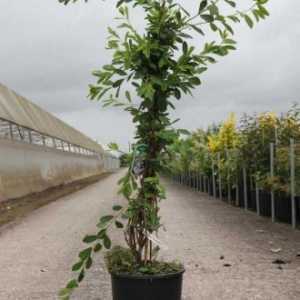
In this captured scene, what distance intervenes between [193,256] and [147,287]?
3.51 meters

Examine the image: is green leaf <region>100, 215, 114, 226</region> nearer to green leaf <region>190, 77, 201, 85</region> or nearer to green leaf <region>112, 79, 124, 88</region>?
green leaf <region>112, 79, 124, 88</region>

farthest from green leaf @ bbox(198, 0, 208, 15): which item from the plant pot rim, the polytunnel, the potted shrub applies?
the polytunnel

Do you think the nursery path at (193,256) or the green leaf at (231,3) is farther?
the nursery path at (193,256)

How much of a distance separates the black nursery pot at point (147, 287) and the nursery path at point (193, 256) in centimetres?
139

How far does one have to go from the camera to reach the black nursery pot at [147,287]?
3.53m

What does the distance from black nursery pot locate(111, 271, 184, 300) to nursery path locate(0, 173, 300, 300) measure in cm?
139

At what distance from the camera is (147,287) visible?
11.6ft

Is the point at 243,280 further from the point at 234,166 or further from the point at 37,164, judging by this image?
the point at 37,164

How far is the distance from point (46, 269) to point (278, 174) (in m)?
5.64

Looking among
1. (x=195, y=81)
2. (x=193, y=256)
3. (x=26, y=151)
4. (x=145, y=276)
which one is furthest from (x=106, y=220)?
(x=26, y=151)

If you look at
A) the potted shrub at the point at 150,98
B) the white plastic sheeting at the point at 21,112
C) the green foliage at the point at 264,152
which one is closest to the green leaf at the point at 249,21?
the potted shrub at the point at 150,98

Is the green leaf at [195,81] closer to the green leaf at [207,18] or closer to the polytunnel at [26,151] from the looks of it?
the green leaf at [207,18]

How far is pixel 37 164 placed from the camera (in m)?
22.3

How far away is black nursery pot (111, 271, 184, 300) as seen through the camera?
3531 millimetres
